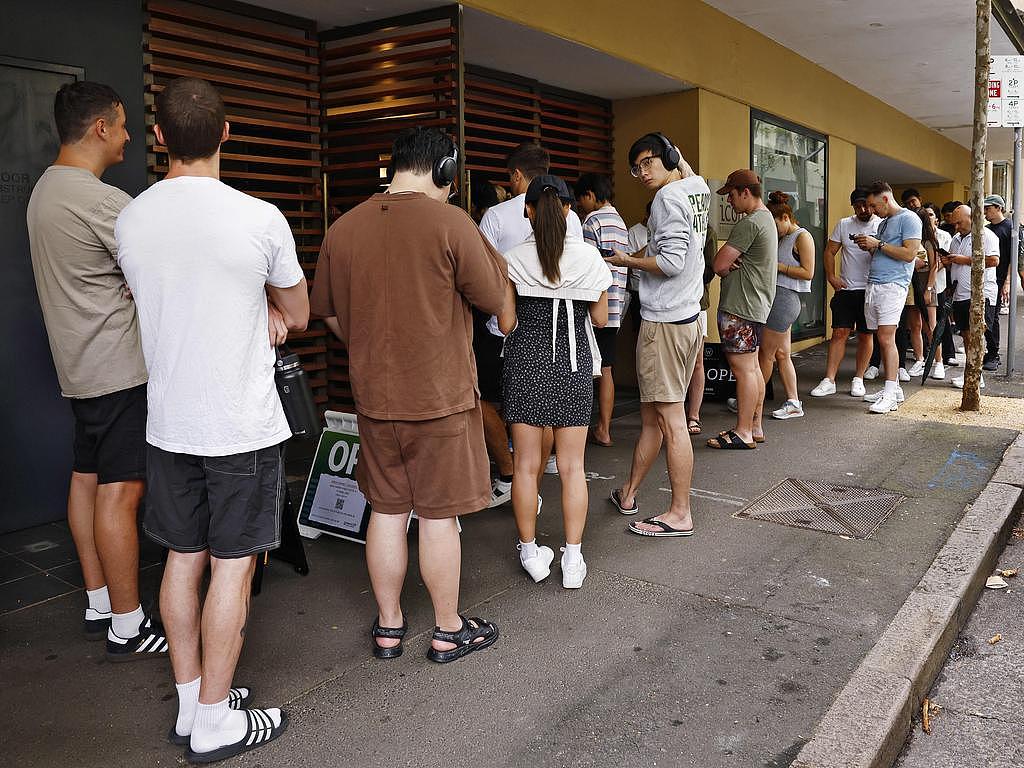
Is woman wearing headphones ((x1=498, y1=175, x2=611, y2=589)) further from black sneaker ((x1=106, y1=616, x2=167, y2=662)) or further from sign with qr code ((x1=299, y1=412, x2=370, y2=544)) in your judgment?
black sneaker ((x1=106, y1=616, x2=167, y2=662))

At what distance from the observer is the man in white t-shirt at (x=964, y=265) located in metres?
9.69

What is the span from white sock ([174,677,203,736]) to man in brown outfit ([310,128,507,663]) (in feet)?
2.37

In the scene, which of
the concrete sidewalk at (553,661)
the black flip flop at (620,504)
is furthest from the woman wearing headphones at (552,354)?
the black flip flop at (620,504)

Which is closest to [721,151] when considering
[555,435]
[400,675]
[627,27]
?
[627,27]

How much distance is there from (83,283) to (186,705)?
4.89 ft

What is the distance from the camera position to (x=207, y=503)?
2699 millimetres

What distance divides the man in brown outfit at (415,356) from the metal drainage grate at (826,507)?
2.24 meters

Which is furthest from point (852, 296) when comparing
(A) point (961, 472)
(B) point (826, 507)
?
(B) point (826, 507)

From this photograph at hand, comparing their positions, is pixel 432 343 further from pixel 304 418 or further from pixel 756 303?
pixel 756 303

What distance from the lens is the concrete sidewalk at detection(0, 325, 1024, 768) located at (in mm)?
2721

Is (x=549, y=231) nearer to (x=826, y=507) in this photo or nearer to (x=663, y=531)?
(x=663, y=531)

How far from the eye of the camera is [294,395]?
9.18 feet

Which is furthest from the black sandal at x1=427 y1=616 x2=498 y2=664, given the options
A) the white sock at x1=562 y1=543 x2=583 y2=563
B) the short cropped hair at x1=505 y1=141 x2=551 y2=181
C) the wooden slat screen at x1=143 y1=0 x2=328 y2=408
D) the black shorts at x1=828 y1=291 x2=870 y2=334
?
the black shorts at x1=828 y1=291 x2=870 y2=334

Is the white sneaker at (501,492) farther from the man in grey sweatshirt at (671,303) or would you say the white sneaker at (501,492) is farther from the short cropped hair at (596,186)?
the short cropped hair at (596,186)
